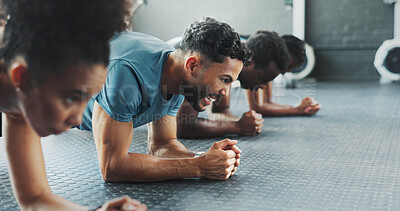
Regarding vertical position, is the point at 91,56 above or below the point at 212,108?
above

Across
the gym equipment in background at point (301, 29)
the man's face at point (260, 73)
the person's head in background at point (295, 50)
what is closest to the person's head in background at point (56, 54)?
the man's face at point (260, 73)

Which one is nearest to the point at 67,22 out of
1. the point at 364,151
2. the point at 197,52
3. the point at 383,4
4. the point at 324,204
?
the point at 197,52

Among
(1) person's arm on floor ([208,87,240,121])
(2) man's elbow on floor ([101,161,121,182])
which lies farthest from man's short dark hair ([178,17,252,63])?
(1) person's arm on floor ([208,87,240,121])

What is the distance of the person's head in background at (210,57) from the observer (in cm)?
154

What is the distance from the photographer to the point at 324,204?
129 centimetres

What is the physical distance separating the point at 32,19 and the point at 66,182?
0.98 metres

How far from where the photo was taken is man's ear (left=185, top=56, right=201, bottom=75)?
1539 mm

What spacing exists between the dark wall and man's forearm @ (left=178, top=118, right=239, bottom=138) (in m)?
5.29

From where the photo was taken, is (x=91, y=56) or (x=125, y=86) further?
(x=125, y=86)

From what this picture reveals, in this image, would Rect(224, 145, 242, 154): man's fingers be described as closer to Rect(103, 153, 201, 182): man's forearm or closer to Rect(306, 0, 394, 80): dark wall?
Rect(103, 153, 201, 182): man's forearm

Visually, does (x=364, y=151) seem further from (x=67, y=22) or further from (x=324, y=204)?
(x=67, y=22)

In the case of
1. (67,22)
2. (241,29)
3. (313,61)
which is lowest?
(313,61)

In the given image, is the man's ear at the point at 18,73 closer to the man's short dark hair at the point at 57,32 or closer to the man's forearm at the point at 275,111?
the man's short dark hair at the point at 57,32

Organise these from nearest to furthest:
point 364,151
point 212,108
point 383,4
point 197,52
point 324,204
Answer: point 324,204, point 197,52, point 364,151, point 212,108, point 383,4
